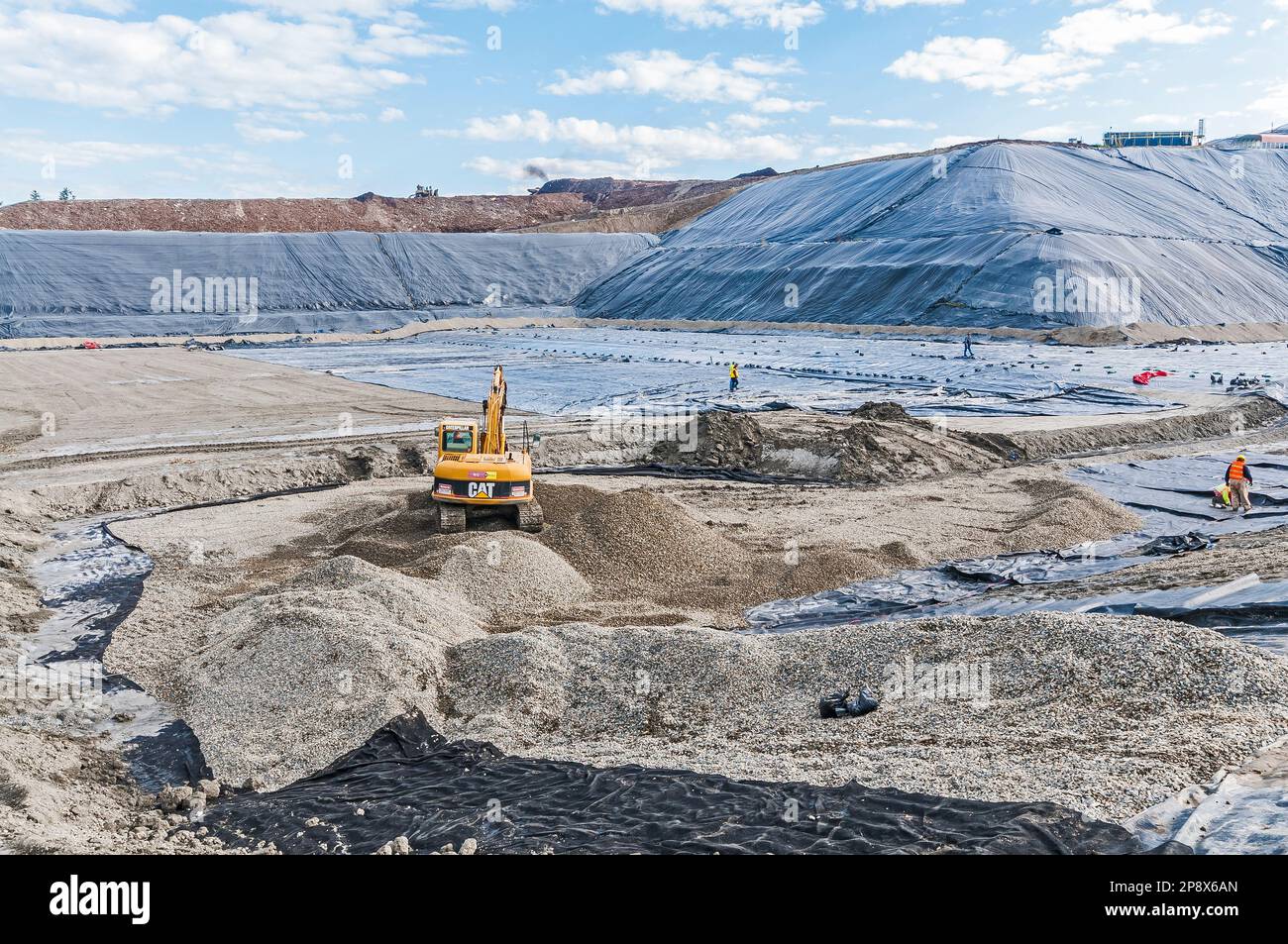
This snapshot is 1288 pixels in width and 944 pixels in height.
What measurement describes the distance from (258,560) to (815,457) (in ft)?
32.7

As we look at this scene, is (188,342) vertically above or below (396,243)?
below

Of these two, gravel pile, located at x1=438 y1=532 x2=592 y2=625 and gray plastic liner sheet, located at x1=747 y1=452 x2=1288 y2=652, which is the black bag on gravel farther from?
gravel pile, located at x1=438 y1=532 x2=592 y2=625

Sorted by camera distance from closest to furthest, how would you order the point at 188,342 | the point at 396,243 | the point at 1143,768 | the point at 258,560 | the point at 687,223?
the point at 1143,768, the point at 258,560, the point at 188,342, the point at 396,243, the point at 687,223

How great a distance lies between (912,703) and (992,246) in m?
43.7

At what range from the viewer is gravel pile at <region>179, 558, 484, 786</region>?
26.1 feet

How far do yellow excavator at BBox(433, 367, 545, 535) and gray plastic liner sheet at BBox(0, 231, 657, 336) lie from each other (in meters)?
45.1

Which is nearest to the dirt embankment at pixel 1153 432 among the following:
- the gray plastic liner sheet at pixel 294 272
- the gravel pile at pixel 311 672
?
the gravel pile at pixel 311 672

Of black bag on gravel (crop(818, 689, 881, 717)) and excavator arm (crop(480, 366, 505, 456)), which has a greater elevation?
excavator arm (crop(480, 366, 505, 456))

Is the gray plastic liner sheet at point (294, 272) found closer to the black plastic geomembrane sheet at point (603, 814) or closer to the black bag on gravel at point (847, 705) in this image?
the black plastic geomembrane sheet at point (603, 814)

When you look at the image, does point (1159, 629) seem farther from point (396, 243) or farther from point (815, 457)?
point (396, 243)

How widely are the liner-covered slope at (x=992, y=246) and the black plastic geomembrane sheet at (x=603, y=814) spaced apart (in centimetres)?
3887

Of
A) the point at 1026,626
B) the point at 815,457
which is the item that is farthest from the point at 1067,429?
the point at 1026,626

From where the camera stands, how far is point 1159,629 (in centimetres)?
809

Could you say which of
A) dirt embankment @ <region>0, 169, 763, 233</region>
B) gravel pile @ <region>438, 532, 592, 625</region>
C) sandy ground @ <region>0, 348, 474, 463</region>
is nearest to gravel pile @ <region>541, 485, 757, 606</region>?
gravel pile @ <region>438, 532, 592, 625</region>
